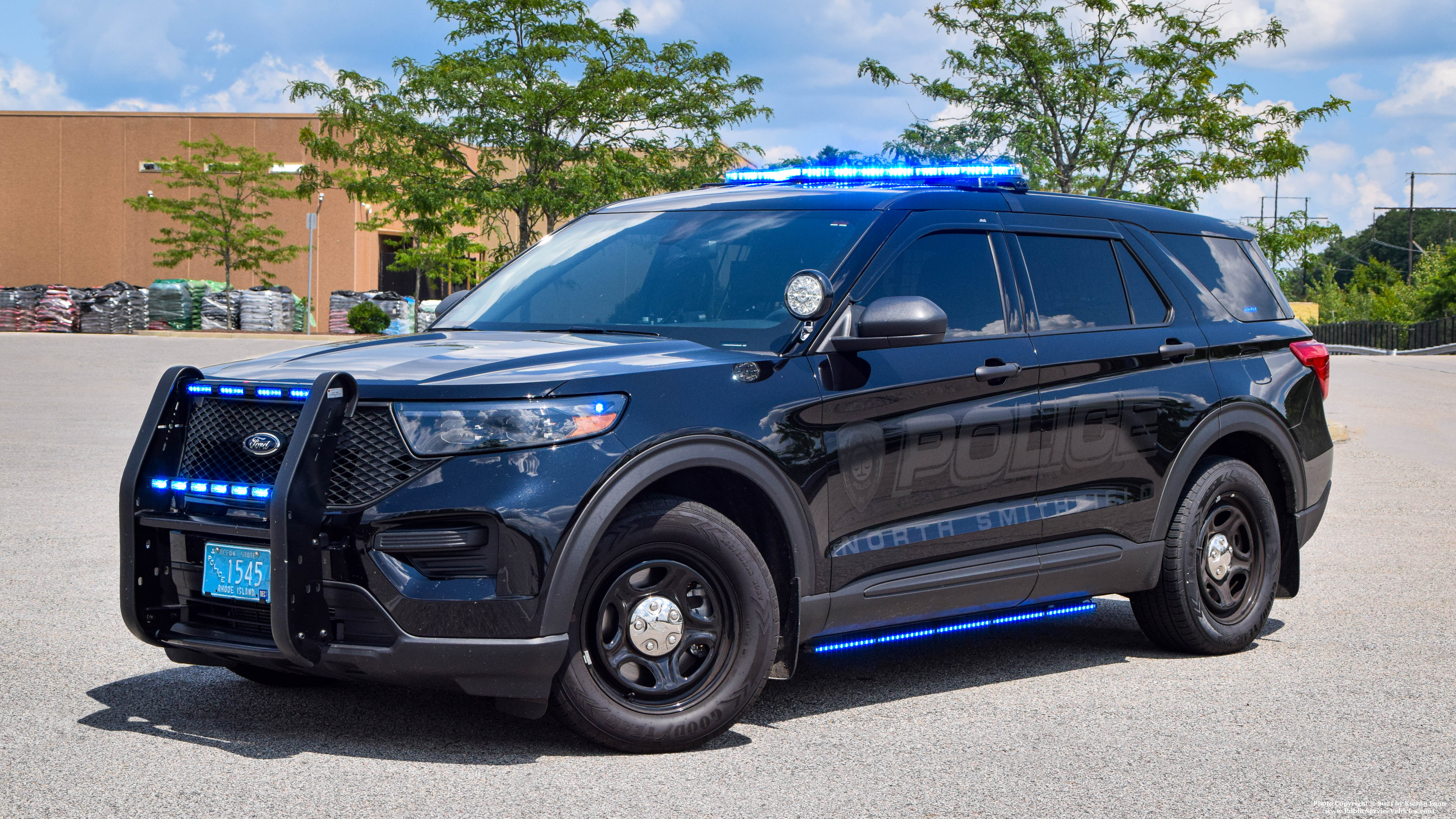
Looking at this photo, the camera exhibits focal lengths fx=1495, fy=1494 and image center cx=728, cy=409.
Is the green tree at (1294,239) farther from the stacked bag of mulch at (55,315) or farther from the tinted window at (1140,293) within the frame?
the stacked bag of mulch at (55,315)

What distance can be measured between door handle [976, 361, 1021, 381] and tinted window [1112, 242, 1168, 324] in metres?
1.00

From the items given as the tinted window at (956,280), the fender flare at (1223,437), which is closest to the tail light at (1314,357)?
the fender flare at (1223,437)

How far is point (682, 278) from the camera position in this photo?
5.60 meters

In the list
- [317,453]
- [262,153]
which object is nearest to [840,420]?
[317,453]

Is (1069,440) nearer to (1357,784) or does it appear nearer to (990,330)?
(990,330)

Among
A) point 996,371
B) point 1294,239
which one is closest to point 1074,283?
point 996,371

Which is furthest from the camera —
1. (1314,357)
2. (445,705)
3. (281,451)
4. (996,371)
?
(1314,357)

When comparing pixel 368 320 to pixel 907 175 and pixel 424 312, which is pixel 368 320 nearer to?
pixel 424 312

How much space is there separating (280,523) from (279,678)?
1509 mm

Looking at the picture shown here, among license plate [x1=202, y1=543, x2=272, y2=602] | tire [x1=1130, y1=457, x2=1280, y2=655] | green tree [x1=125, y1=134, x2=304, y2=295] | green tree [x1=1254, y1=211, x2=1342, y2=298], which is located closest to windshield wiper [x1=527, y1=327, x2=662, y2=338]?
license plate [x1=202, y1=543, x2=272, y2=602]

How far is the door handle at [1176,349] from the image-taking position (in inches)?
249

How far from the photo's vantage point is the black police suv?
171 inches

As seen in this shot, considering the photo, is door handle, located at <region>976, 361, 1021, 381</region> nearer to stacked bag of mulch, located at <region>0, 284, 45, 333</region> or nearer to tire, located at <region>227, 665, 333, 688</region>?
tire, located at <region>227, 665, 333, 688</region>

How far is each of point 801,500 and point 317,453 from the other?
5.17 ft
